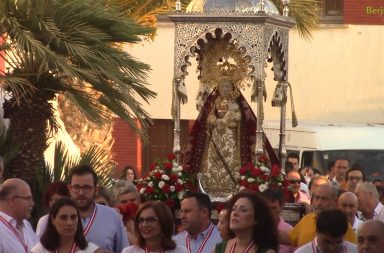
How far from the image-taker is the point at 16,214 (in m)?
11.8

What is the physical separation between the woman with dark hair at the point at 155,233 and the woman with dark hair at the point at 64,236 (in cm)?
36

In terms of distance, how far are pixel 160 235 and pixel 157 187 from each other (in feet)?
Result: 17.5

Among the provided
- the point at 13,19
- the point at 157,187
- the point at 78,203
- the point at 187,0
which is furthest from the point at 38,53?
the point at 187,0

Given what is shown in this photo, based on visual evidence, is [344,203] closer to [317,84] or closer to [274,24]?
[274,24]

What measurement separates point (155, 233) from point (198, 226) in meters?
1.33

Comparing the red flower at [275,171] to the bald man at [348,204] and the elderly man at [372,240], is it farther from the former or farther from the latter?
the elderly man at [372,240]

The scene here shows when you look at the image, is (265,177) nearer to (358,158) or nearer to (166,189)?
(166,189)

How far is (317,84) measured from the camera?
35031 mm

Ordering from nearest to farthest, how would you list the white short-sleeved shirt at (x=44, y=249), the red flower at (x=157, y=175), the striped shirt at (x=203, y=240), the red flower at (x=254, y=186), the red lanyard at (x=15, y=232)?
1. the white short-sleeved shirt at (x=44, y=249)
2. the red lanyard at (x=15, y=232)
3. the striped shirt at (x=203, y=240)
4. the red flower at (x=254, y=186)
5. the red flower at (x=157, y=175)

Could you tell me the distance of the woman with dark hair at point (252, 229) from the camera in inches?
397

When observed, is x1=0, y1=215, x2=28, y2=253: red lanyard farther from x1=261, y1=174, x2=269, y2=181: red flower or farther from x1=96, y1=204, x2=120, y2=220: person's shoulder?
x1=261, y1=174, x2=269, y2=181: red flower

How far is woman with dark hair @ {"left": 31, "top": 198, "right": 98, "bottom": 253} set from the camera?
1088cm

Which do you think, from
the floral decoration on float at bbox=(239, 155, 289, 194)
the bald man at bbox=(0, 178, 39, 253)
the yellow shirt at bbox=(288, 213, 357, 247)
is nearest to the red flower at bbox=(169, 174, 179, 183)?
the floral decoration on float at bbox=(239, 155, 289, 194)

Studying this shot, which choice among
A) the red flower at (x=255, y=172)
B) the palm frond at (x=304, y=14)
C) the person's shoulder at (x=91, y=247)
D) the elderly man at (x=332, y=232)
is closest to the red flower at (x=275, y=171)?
the red flower at (x=255, y=172)
